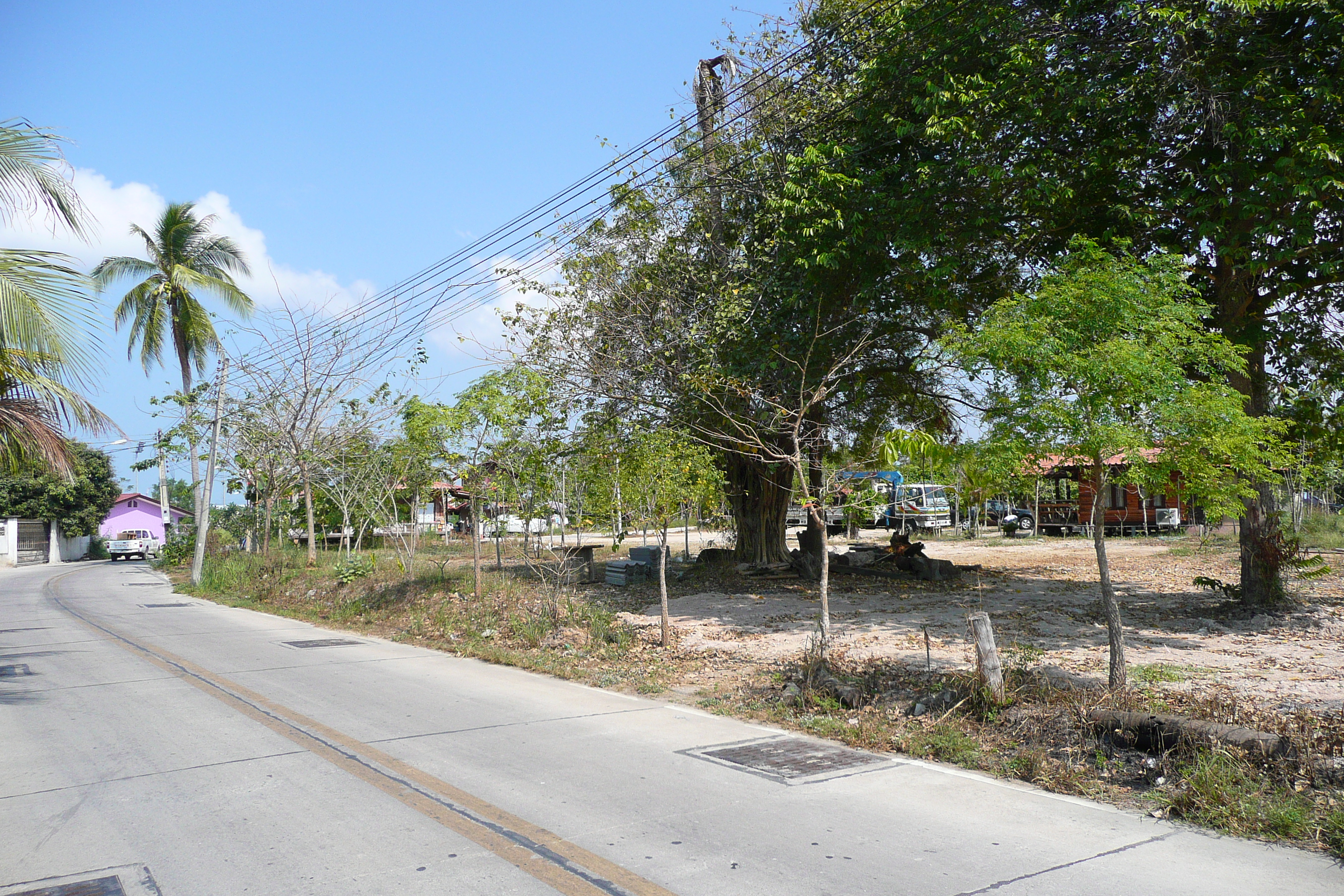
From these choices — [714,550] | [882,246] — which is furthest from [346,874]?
[714,550]

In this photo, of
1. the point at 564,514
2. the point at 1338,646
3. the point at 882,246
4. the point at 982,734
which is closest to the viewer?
the point at 982,734

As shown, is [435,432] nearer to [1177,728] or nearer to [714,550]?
[714,550]

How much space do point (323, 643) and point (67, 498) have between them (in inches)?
1725

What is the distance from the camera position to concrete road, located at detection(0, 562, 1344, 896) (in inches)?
180

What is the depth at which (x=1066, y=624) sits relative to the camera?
43.8 feet

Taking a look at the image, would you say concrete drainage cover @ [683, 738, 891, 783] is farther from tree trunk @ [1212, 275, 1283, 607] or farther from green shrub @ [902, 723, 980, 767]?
tree trunk @ [1212, 275, 1283, 607]

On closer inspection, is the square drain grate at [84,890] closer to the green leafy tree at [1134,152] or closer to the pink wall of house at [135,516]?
the green leafy tree at [1134,152]

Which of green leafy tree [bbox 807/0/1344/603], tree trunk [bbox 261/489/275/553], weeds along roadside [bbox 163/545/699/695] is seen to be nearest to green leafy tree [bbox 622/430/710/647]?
weeds along roadside [bbox 163/545/699/695]

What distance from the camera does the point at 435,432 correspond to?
1481 cm

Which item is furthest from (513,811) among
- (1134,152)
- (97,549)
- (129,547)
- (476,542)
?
(97,549)

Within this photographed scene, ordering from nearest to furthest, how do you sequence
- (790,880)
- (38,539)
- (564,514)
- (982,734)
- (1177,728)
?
(790,880), (1177,728), (982,734), (564,514), (38,539)

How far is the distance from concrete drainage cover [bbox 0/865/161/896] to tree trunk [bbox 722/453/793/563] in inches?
648

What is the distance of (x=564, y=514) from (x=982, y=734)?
11.6 m

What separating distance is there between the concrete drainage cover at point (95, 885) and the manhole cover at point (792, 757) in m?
3.89
